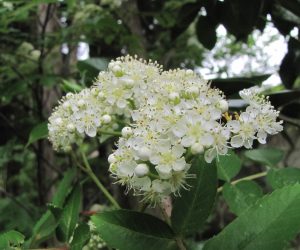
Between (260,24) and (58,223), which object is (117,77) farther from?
(260,24)

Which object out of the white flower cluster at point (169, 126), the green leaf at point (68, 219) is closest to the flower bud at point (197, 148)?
the white flower cluster at point (169, 126)

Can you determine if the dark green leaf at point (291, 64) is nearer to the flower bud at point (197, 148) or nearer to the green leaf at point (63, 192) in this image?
the green leaf at point (63, 192)

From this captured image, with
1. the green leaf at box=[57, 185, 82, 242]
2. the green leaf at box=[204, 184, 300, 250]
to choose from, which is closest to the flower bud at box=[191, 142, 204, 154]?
the green leaf at box=[204, 184, 300, 250]

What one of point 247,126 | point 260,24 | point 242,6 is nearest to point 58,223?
point 247,126

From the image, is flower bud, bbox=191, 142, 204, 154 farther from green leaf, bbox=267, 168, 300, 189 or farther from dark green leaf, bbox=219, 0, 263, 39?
dark green leaf, bbox=219, 0, 263, 39

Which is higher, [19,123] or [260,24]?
[260,24]

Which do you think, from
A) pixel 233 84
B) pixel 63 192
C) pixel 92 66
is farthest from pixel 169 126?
pixel 92 66

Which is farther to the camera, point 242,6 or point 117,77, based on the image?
point 242,6
